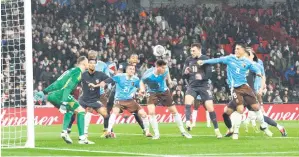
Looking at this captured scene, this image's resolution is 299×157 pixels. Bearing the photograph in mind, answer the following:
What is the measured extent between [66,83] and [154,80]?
3.36 meters

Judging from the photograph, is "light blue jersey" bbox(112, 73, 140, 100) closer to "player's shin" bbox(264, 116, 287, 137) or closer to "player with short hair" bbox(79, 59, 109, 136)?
"player with short hair" bbox(79, 59, 109, 136)

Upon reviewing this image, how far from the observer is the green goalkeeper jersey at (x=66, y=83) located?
16750 millimetres

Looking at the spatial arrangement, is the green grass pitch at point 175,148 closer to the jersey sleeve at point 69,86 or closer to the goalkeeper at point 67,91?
the goalkeeper at point 67,91

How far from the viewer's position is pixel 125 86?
2030 centimetres

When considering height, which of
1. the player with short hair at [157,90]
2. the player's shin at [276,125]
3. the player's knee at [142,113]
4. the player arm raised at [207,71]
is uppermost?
the player arm raised at [207,71]

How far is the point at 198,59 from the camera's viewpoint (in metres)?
19.8

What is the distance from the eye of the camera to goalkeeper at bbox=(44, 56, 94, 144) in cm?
1680

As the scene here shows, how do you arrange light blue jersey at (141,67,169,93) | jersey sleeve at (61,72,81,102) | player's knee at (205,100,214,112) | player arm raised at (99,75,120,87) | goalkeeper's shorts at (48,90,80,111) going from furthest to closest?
player's knee at (205,100,214,112), light blue jersey at (141,67,169,93), player arm raised at (99,75,120,87), goalkeeper's shorts at (48,90,80,111), jersey sleeve at (61,72,81,102)

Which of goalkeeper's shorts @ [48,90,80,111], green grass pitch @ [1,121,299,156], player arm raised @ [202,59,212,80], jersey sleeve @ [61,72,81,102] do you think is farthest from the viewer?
player arm raised @ [202,59,212,80]

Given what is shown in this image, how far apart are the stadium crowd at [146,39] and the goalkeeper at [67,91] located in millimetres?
16197

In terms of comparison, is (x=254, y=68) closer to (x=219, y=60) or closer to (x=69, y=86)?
(x=219, y=60)

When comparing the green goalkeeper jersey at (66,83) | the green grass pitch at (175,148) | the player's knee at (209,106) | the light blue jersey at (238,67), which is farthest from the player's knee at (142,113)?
the green goalkeeper jersey at (66,83)

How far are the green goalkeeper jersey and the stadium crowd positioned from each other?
655 inches

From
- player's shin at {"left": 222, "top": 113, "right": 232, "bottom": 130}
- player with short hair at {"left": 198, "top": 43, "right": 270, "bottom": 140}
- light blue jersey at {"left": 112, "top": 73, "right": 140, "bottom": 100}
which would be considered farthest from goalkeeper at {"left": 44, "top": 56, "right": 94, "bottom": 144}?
player's shin at {"left": 222, "top": 113, "right": 232, "bottom": 130}
